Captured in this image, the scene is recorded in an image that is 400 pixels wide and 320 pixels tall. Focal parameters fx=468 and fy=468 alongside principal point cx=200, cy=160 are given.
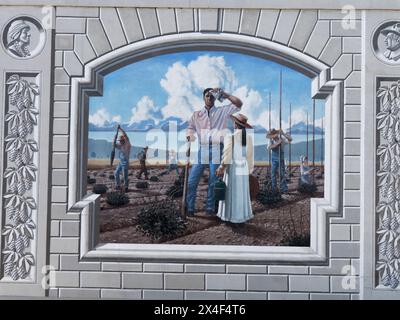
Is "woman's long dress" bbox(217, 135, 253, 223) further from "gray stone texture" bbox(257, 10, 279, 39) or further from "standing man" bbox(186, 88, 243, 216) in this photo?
"gray stone texture" bbox(257, 10, 279, 39)

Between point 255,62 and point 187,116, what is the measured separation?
Answer: 1008 mm

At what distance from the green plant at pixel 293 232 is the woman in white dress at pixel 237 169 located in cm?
41

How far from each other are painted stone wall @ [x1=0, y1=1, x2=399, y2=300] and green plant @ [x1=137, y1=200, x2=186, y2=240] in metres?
0.34

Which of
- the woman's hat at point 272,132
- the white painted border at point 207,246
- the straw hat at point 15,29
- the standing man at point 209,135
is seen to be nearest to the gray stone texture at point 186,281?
the white painted border at point 207,246

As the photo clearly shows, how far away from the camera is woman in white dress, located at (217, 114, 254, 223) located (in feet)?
17.9

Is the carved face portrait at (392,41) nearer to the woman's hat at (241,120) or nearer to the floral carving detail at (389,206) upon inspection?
the floral carving detail at (389,206)

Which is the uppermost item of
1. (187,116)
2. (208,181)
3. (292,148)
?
(187,116)

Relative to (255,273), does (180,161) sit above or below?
above

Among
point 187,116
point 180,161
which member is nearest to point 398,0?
point 187,116

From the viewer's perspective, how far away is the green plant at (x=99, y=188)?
18.0 feet

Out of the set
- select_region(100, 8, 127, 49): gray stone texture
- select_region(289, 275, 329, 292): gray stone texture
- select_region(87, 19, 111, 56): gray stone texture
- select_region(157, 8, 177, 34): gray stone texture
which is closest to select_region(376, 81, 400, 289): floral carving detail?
select_region(289, 275, 329, 292): gray stone texture

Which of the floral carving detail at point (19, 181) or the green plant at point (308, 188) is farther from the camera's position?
the green plant at point (308, 188)

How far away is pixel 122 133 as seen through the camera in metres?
5.47

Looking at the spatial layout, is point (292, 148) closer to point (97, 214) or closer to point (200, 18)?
point (200, 18)
